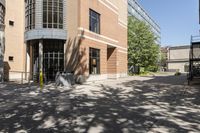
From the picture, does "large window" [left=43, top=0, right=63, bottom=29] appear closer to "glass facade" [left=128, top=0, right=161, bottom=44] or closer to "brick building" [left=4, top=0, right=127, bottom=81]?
"brick building" [left=4, top=0, right=127, bottom=81]

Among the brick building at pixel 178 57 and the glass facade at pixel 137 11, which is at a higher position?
the glass facade at pixel 137 11

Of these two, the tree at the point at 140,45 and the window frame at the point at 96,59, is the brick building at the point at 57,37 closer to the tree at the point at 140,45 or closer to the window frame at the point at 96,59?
the window frame at the point at 96,59

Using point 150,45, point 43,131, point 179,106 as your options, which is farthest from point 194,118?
point 150,45

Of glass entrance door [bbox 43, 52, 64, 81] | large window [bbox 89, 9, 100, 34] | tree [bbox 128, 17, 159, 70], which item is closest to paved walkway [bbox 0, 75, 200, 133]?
glass entrance door [bbox 43, 52, 64, 81]

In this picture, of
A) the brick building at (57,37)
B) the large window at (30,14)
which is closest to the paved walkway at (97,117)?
the brick building at (57,37)

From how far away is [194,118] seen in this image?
8555 mm

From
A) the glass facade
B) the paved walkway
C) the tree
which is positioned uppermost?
the glass facade

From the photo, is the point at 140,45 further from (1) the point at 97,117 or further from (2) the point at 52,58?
(1) the point at 97,117

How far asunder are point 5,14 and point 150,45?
99.6ft

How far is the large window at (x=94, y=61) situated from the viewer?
24.5m

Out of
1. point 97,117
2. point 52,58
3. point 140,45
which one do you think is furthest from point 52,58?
point 140,45

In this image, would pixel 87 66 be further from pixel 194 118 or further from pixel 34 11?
pixel 194 118

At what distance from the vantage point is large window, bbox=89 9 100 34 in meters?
24.7

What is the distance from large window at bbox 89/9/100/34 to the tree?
20506 mm
